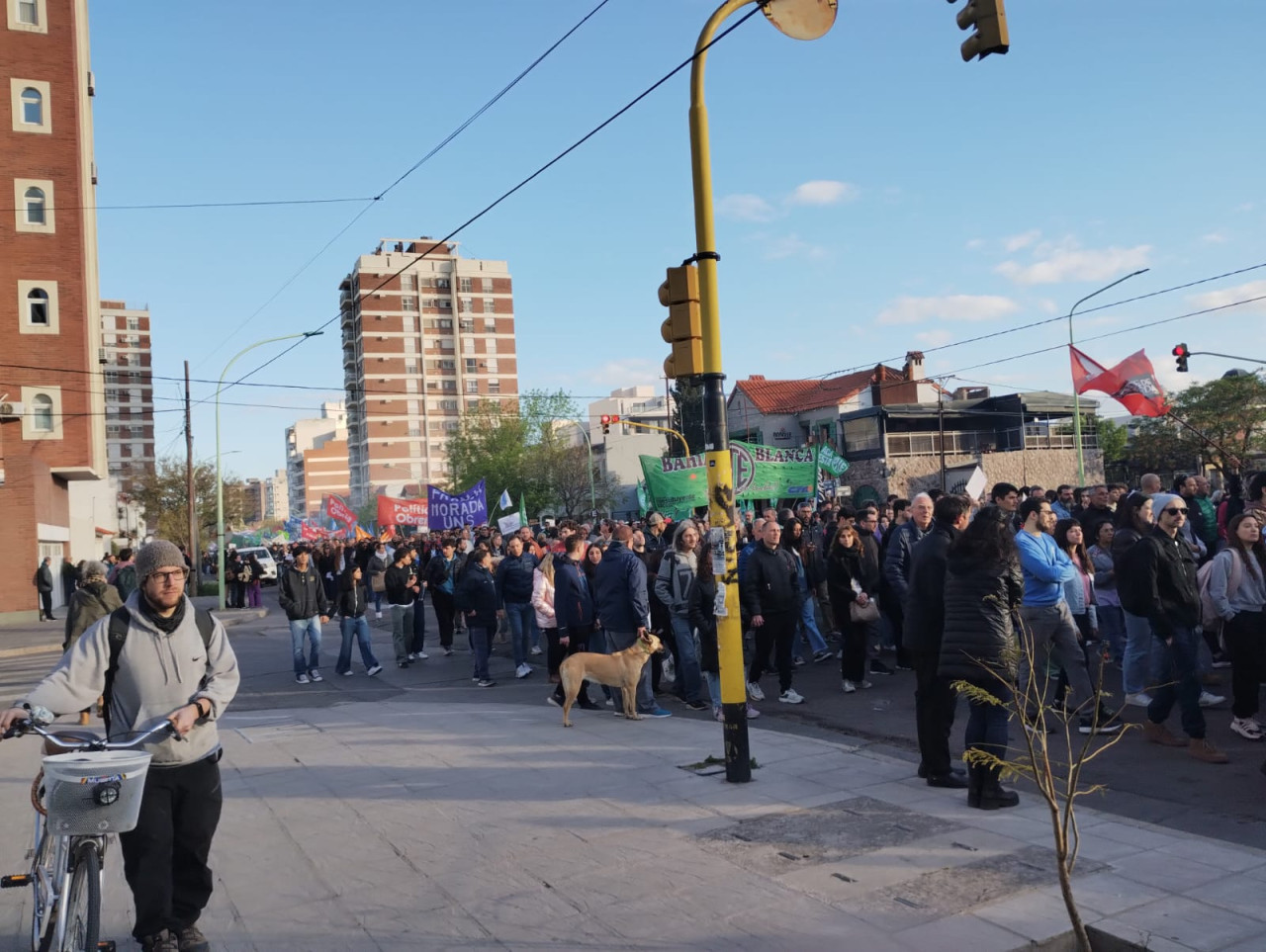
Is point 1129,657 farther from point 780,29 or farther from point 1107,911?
point 780,29

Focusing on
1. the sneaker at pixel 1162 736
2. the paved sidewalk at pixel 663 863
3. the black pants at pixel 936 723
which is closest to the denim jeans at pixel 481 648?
the paved sidewalk at pixel 663 863

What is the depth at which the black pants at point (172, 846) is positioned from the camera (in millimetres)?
4285

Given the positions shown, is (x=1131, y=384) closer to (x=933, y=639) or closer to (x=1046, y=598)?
(x=1046, y=598)

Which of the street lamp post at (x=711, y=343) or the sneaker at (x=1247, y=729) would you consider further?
the sneaker at (x=1247, y=729)

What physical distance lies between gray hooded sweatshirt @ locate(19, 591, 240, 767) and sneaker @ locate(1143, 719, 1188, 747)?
21.6 feet

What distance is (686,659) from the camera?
10.5 meters

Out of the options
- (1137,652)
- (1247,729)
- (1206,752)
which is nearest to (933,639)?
(1206,752)

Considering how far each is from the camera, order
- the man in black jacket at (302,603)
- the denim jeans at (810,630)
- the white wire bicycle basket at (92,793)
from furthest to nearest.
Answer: the man in black jacket at (302,603), the denim jeans at (810,630), the white wire bicycle basket at (92,793)

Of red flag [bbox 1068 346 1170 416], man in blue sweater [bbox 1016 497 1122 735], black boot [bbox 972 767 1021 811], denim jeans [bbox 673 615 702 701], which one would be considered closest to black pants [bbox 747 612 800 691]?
denim jeans [bbox 673 615 702 701]

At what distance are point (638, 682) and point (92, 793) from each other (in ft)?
22.6

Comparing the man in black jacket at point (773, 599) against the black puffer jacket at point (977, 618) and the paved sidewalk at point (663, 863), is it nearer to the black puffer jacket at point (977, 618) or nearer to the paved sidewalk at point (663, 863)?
the paved sidewalk at point (663, 863)

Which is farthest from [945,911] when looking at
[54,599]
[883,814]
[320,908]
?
[54,599]

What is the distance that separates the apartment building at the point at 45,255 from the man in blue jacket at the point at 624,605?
96.8ft

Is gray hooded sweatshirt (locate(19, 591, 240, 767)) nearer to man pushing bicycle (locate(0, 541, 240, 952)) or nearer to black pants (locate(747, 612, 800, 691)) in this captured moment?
man pushing bicycle (locate(0, 541, 240, 952))
